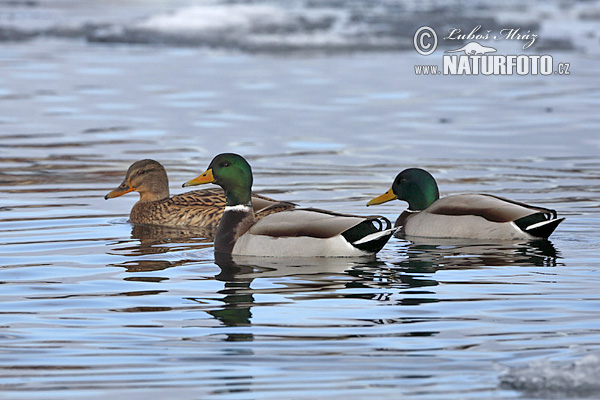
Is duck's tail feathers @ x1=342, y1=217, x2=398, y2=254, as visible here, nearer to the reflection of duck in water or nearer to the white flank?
the white flank

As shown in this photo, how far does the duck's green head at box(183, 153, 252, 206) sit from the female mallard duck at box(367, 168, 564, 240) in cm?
151

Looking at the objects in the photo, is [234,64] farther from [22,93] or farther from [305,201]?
[305,201]

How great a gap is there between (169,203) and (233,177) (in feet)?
5.77

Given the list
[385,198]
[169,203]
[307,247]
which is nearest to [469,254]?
[307,247]

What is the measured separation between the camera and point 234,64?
76.5 feet

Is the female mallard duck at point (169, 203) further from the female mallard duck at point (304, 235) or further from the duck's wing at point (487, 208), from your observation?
the duck's wing at point (487, 208)

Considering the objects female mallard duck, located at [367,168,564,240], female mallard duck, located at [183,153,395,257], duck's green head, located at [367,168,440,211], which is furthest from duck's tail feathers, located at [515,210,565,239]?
female mallard duck, located at [183,153,395,257]

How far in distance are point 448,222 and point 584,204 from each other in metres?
1.84

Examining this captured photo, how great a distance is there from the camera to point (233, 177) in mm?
9172

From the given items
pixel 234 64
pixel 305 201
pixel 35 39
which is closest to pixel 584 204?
pixel 305 201

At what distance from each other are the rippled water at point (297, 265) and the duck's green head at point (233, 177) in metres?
0.61

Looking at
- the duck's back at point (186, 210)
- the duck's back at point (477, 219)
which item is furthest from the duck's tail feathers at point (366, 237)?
the duck's back at point (186, 210)

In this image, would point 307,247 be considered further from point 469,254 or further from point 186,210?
point 186,210

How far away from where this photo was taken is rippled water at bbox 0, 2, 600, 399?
5406mm
